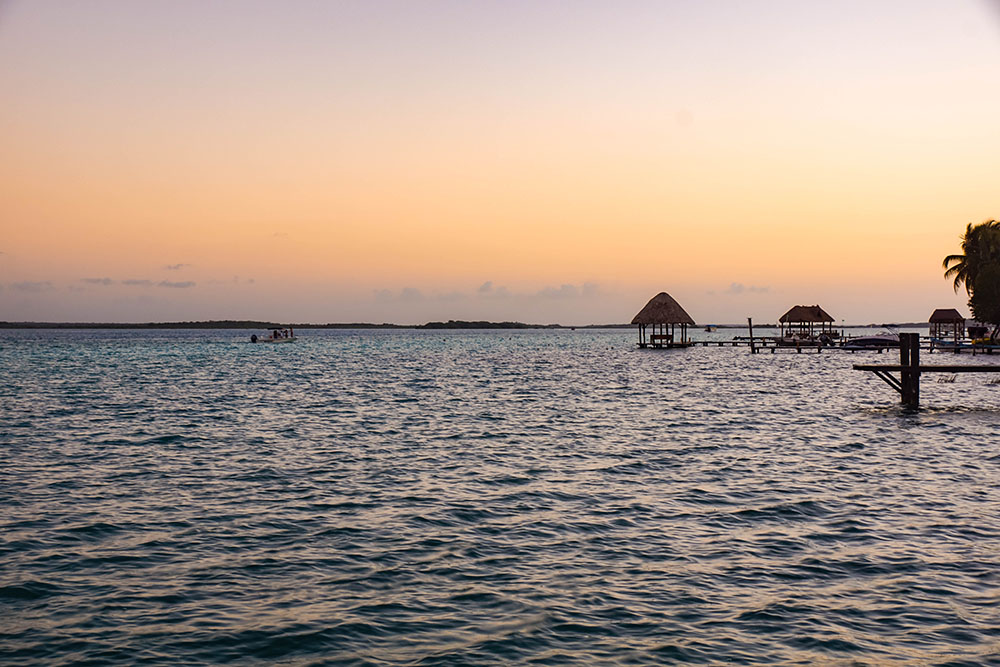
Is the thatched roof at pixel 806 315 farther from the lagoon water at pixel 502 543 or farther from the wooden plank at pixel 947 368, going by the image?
the lagoon water at pixel 502 543

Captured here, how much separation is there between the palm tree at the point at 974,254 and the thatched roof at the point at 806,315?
12.8 metres

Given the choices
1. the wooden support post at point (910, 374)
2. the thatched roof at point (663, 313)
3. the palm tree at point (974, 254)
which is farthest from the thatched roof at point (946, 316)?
the wooden support post at point (910, 374)

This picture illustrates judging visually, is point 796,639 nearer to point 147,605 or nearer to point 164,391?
point 147,605

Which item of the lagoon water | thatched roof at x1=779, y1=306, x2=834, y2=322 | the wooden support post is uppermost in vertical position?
thatched roof at x1=779, y1=306, x2=834, y2=322

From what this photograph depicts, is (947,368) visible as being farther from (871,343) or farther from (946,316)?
(946,316)

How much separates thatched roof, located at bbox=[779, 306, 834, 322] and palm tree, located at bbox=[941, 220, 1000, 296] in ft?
42.0

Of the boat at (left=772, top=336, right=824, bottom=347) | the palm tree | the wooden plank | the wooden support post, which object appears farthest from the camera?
the boat at (left=772, top=336, right=824, bottom=347)

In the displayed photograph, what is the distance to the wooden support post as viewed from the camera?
107ft

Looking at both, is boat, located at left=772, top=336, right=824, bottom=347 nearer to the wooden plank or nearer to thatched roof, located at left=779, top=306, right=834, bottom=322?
thatched roof, located at left=779, top=306, right=834, bottom=322

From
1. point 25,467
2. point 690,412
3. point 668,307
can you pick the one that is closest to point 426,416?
point 690,412

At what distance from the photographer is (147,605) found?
9.35 m

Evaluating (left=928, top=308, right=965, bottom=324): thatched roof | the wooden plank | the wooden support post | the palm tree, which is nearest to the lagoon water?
the wooden plank

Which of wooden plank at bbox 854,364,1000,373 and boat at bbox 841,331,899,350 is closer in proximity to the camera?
wooden plank at bbox 854,364,1000,373

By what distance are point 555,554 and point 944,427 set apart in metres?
20.3
